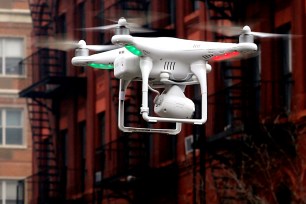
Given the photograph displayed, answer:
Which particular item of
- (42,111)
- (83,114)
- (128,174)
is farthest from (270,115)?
(42,111)

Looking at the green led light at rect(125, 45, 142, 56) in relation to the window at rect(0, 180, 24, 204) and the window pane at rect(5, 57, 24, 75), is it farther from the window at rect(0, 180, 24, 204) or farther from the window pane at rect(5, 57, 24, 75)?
the window pane at rect(5, 57, 24, 75)

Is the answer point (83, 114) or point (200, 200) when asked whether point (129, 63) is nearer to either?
point (200, 200)

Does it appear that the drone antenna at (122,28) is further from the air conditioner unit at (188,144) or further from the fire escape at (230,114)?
the air conditioner unit at (188,144)

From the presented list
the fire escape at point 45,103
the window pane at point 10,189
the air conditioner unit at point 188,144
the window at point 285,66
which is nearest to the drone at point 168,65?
the window at point 285,66

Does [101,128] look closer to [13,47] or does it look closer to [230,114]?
[230,114]

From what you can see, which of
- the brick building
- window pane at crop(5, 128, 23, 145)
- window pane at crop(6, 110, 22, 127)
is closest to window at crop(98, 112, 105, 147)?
the brick building
